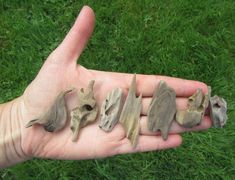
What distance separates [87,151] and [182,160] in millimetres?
1036

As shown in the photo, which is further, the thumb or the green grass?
the green grass

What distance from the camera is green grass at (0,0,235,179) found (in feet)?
11.8

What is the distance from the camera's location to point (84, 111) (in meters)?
2.89

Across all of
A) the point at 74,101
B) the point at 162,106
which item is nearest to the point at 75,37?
the point at 74,101

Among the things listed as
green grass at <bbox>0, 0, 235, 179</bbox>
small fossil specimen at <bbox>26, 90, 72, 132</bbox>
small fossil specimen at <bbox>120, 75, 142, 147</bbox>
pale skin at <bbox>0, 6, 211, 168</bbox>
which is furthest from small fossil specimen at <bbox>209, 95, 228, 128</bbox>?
small fossil specimen at <bbox>26, 90, 72, 132</bbox>

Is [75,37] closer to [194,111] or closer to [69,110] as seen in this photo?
[69,110]

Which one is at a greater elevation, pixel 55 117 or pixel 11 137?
pixel 55 117

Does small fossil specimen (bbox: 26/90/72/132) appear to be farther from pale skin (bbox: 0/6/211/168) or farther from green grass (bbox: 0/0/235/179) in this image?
green grass (bbox: 0/0/235/179)

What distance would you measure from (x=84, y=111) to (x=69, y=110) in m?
0.13

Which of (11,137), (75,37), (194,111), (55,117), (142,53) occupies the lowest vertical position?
(11,137)

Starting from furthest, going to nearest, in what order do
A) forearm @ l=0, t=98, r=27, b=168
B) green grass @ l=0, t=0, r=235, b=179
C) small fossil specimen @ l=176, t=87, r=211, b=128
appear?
green grass @ l=0, t=0, r=235, b=179
forearm @ l=0, t=98, r=27, b=168
small fossil specimen @ l=176, t=87, r=211, b=128

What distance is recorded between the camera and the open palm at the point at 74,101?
283cm

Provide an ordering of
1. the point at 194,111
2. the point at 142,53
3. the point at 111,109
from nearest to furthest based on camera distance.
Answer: the point at 194,111 → the point at 111,109 → the point at 142,53

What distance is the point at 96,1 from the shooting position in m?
4.15
